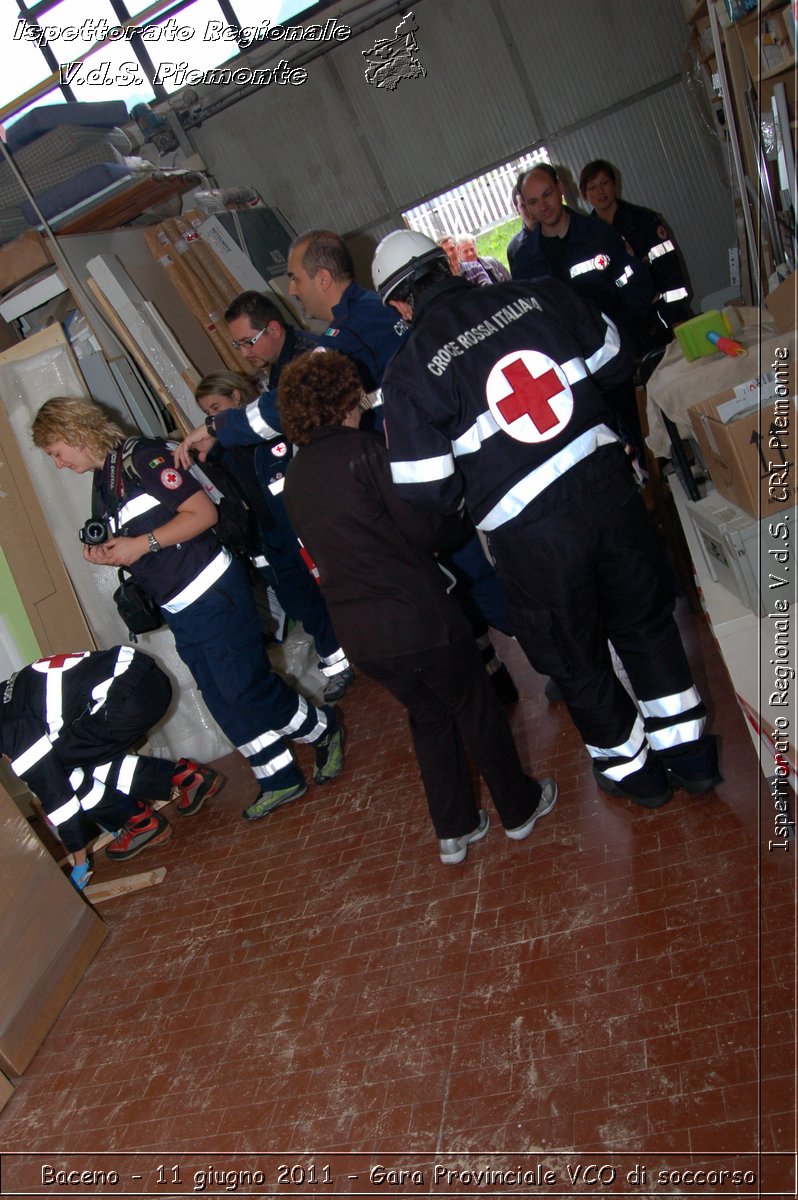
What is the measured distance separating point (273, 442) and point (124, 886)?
226 centimetres

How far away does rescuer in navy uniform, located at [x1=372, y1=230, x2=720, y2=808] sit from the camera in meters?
2.69

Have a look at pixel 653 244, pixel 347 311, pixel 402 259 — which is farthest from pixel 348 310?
pixel 653 244

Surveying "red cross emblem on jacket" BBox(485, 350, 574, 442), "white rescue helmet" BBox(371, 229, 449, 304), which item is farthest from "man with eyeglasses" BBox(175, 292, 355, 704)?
"red cross emblem on jacket" BBox(485, 350, 574, 442)

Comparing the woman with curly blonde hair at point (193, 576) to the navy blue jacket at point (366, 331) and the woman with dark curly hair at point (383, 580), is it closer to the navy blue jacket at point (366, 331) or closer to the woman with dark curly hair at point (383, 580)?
the navy blue jacket at point (366, 331)

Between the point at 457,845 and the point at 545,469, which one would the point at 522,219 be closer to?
the point at 545,469

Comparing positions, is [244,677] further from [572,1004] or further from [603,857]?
[572,1004]

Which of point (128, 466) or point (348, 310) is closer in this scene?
point (348, 310)

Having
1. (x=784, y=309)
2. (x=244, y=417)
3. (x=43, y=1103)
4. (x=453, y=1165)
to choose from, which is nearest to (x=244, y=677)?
(x=244, y=417)

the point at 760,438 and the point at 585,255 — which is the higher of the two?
the point at 585,255

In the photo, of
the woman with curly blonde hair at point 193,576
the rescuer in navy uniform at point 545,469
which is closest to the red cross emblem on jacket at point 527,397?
the rescuer in navy uniform at point 545,469

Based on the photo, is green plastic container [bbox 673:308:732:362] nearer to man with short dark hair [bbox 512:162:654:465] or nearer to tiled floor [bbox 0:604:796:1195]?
tiled floor [bbox 0:604:796:1195]

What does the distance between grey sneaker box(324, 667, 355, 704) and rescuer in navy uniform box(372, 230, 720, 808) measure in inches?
99.2

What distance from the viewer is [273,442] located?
184 inches

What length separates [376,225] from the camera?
7930 millimetres
